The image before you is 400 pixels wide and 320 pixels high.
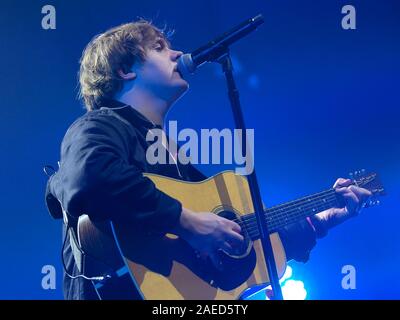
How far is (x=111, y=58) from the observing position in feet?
5.96

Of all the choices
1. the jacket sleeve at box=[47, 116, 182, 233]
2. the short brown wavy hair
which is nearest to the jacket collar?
the short brown wavy hair

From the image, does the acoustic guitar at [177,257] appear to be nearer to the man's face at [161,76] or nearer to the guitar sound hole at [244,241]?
Answer: the guitar sound hole at [244,241]

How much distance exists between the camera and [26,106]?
6.82ft

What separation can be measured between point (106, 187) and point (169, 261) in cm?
29

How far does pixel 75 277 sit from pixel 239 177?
64cm

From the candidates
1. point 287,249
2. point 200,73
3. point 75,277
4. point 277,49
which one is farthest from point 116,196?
point 277,49

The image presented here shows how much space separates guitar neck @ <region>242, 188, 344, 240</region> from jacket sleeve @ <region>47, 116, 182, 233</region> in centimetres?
33

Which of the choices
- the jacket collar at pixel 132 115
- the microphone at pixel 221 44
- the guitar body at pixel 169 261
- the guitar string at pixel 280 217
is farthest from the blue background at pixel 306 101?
the microphone at pixel 221 44

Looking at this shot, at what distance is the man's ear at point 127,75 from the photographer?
178cm

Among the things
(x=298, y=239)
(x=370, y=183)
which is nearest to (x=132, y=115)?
(x=298, y=239)

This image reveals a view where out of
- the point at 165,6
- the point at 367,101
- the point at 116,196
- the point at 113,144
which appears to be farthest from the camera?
the point at 367,101

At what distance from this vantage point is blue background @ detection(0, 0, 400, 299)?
2.13 m

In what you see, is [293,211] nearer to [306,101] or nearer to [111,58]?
[306,101]

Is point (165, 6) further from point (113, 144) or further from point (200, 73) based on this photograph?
point (113, 144)
